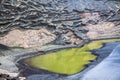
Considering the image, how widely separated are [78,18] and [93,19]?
84 centimetres

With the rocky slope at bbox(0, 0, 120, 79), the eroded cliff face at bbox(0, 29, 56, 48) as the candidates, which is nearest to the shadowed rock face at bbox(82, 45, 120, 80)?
the rocky slope at bbox(0, 0, 120, 79)

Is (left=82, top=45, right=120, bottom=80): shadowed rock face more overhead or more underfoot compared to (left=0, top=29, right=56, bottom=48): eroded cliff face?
more underfoot

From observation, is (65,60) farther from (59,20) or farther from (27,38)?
(59,20)

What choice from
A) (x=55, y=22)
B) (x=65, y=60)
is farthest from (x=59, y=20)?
(x=65, y=60)

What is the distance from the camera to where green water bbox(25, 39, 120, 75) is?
10.4 meters

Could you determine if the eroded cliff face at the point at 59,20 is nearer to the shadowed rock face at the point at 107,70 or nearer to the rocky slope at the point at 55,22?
the rocky slope at the point at 55,22

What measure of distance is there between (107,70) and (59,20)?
22.1 feet

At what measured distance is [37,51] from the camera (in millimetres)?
12766

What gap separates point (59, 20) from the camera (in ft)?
51.9

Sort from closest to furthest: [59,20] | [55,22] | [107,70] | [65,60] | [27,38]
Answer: [107,70], [65,60], [27,38], [55,22], [59,20]

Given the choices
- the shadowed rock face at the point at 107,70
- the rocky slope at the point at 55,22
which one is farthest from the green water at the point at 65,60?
the rocky slope at the point at 55,22

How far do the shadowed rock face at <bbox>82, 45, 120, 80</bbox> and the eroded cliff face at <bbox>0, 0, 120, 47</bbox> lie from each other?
3655 mm

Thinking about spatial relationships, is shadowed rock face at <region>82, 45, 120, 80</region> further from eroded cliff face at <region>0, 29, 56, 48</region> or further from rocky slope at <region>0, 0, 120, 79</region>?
eroded cliff face at <region>0, 29, 56, 48</region>

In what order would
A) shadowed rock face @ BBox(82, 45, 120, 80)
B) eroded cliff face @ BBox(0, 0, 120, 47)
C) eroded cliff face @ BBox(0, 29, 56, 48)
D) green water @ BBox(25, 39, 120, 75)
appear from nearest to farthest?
shadowed rock face @ BBox(82, 45, 120, 80) < green water @ BBox(25, 39, 120, 75) < eroded cliff face @ BBox(0, 29, 56, 48) < eroded cliff face @ BBox(0, 0, 120, 47)
